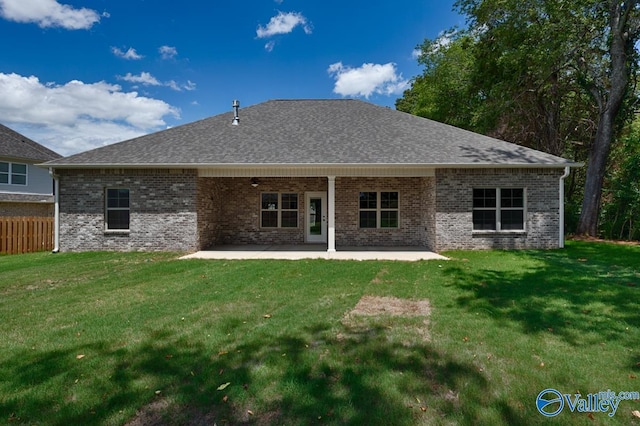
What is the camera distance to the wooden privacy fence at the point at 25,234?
36.9 feet

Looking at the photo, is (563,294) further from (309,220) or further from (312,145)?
(309,220)

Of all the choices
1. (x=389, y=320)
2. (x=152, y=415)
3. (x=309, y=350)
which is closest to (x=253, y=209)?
(x=389, y=320)

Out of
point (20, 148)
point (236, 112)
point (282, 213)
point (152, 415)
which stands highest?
point (236, 112)

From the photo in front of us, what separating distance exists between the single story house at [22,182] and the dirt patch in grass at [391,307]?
2193cm

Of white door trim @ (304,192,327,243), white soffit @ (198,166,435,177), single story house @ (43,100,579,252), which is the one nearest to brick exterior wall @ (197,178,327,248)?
white door trim @ (304,192,327,243)

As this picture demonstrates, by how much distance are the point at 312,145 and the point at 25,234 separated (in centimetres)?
1026

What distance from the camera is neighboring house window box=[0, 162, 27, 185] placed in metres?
19.3

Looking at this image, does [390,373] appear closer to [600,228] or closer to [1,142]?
[600,228]

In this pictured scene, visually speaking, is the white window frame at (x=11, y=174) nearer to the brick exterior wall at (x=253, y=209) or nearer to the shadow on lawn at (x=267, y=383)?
the brick exterior wall at (x=253, y=209)

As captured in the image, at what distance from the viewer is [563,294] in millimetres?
5848

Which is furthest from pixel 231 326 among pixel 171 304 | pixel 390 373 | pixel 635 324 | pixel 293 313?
pixel 635 324

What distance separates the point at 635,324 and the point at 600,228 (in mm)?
14178

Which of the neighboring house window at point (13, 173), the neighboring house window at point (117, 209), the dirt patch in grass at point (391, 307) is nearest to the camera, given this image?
the dirt patch in grass at point (391, 307)

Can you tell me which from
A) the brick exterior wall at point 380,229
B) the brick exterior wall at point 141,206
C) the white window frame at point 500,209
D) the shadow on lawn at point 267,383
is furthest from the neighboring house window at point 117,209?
the white window frame at point 500,209
